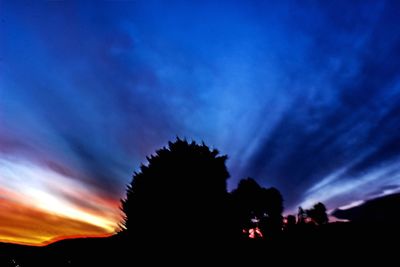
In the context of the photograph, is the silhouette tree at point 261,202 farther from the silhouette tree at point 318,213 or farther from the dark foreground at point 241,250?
the dark foreground at point 241,250

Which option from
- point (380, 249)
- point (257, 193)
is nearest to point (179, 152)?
point (380, 249)

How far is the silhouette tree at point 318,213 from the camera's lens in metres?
58.4

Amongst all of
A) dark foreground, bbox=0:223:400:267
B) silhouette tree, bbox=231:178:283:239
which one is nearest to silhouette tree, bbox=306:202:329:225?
silhouette tree, bbox=231:178:283:239

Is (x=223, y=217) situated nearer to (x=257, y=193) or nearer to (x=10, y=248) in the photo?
(x=10, y=248)

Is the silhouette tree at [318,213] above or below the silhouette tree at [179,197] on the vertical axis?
above

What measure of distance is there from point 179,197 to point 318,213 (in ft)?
178

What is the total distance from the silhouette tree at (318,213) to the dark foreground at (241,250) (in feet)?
164

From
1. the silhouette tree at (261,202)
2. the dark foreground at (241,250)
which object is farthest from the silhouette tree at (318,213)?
the dark foreground at (241,250)

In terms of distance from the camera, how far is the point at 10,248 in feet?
51.4

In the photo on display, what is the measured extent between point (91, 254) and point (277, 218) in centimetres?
3681

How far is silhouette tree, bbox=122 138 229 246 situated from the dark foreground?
0.77 meters

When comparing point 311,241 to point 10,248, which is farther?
point 10,248

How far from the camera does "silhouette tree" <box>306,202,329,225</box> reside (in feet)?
192

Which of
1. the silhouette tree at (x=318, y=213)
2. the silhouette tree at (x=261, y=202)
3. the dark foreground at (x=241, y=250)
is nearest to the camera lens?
the dark foreground at (x=241, y=250)
